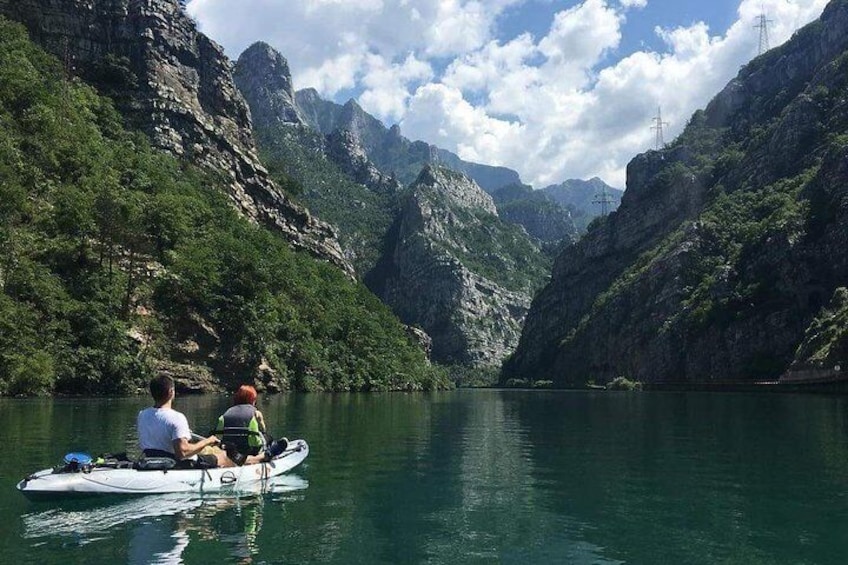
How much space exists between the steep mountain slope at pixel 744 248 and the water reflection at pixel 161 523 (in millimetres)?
109717

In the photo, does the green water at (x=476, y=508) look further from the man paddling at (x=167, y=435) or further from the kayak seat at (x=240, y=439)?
the kayak seat at (x=240, y=439)

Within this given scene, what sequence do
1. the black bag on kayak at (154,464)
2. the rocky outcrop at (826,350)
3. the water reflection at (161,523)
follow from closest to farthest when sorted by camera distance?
1. the water reflection at (161,523)
2. the black bag on kayak at (154,464)
3. the rocky outcrop at (826,350)

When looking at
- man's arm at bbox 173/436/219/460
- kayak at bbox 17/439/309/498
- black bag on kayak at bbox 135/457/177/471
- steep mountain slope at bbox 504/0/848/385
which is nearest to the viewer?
kayak at bbox 17/439/309/498

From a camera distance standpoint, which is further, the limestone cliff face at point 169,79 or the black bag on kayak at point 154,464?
the limestone cliff face at point 169,79

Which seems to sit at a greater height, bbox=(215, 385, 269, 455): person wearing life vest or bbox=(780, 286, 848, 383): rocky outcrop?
bbox=(780, 286, 848, 383): rocky outcrop

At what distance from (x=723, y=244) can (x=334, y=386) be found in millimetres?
101137

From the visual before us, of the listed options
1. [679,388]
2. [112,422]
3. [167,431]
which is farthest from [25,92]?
[679,388]

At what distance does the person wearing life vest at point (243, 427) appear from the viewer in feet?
58.1

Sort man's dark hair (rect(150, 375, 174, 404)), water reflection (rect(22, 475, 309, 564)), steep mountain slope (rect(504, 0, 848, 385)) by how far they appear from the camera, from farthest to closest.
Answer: steep mountain slope (rect(504, 0, 848, 385))
man's dark hair (rect(150, 375, 174, 404))
water reflection (rect(22, 475, 309, 564))

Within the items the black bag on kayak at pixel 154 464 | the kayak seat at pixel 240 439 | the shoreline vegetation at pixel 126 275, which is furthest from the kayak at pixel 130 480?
the shoreline vegetation at pixel 126 275

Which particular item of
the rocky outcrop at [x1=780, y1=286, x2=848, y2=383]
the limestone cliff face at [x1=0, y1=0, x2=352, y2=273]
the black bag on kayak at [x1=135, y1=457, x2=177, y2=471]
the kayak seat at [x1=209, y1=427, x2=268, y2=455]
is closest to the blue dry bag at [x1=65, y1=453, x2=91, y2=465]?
the black bag on kayak at [x1=135, y1=457, x2=177, y2=471]

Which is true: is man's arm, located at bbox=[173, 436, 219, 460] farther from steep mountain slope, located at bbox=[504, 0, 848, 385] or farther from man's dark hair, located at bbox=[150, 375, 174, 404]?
steep mountain slope, located at bbox=[504, 0, 848, 385]

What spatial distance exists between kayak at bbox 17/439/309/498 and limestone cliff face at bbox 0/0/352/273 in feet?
319

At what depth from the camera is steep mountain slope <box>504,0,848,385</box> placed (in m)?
115
